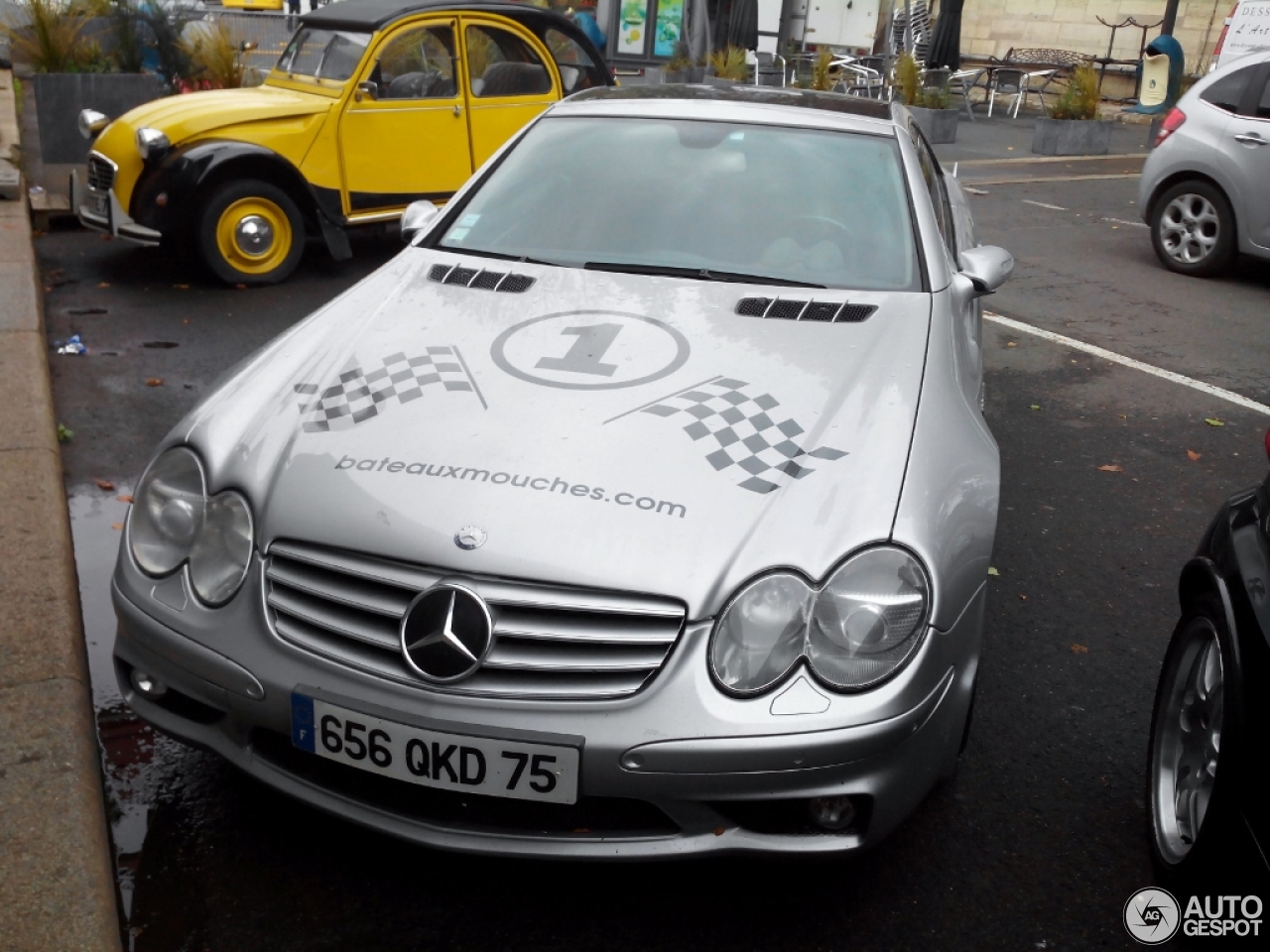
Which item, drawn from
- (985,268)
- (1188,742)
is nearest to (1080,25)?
(985,268)

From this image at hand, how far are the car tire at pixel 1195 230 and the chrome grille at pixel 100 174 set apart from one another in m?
7.33

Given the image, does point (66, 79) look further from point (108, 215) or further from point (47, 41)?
point (108, 215)

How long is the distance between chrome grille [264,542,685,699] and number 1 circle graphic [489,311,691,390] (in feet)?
2.25

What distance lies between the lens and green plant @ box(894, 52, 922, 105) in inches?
635

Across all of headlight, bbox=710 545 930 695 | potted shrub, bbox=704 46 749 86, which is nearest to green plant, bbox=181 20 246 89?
potted shrub, bbox=704 46 749 86

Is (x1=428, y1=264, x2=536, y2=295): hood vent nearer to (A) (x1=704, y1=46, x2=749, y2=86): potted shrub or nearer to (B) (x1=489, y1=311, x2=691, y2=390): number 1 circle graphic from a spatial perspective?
(B) (x1=489, y1=311, x2=691, y2=390): number 1 circle graphic

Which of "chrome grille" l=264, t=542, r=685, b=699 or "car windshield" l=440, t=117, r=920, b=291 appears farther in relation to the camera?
"car windshield" l=440, t=117, r=920, b=291

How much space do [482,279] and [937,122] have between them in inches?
528

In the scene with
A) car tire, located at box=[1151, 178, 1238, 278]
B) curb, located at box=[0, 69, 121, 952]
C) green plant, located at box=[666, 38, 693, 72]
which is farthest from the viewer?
green plant, located at box=[666, 38, 693, 72]

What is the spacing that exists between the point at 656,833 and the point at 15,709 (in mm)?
1660

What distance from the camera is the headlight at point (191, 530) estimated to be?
8.30 feet

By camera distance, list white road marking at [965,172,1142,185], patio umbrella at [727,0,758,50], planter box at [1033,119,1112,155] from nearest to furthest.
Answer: white road marking at [965,172,1142,185]
planter box at [1033,119,1112,155]
patio umbrella at [727,0,758,50]

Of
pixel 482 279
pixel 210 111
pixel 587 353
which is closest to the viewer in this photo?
pixel 587 353

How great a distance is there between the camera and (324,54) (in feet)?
26.3
